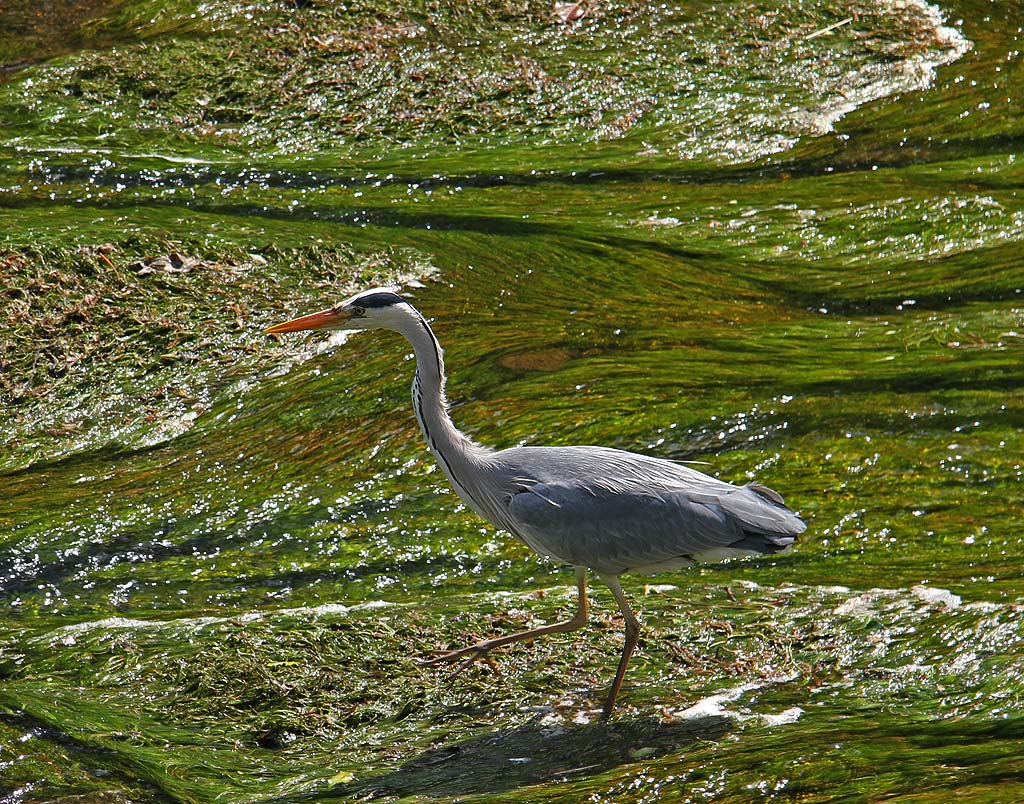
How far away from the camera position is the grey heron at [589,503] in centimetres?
472

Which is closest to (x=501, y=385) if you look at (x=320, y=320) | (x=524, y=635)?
(x=320, y=320)

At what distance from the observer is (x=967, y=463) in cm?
576

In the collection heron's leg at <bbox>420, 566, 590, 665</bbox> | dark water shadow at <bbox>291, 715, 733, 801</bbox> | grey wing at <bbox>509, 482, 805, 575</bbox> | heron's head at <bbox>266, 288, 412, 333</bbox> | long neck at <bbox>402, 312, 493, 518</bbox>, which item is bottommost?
dark water shadow at <bbox>291, 715, 733, 801</bbox>

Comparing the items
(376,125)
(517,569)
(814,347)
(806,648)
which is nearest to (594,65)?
(376,125)

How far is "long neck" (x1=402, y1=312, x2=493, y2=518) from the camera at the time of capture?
497 cm

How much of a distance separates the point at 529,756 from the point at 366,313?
189 centimetres

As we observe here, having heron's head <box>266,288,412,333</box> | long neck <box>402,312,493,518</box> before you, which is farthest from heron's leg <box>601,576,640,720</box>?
heron's head <box>266,288,412,333</box>

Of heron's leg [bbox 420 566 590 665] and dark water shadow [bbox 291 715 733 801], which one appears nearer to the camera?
dark water shadow [bbox 291 715 733 801]

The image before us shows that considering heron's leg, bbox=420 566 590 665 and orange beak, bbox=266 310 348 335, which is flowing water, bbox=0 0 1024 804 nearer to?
heron's leg, bbox=420 566 590 665

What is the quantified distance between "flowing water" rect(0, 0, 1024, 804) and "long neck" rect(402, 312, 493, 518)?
0.60 metres

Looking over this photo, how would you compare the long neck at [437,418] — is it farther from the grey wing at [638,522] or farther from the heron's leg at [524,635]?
the heron's leg at [524,635]

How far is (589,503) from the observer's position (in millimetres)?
4773

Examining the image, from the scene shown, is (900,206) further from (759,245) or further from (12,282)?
(12,282)

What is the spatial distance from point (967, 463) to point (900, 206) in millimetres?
2912
